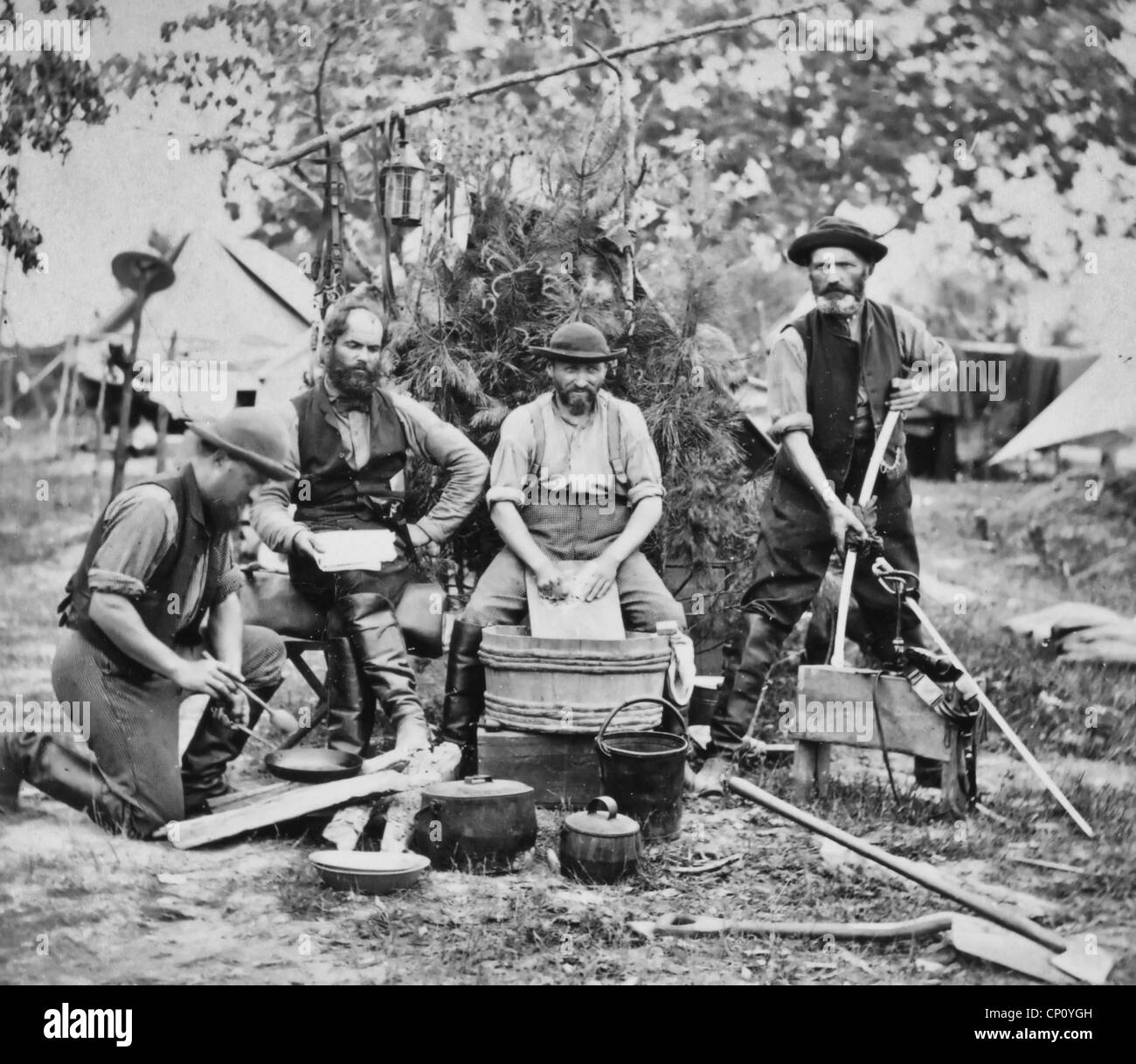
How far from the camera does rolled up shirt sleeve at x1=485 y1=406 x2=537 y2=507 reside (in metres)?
5.42

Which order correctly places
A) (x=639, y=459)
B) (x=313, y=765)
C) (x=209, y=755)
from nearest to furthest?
1. (x=313, y=765)
2. (x=209, y=755)
3. (x=639, y=459)

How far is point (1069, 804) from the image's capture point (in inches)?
185

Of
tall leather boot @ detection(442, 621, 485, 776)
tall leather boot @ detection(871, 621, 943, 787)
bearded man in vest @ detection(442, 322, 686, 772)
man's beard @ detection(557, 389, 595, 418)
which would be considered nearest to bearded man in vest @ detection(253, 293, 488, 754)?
tall leather boot @ detection(442, 621, 485, 776)

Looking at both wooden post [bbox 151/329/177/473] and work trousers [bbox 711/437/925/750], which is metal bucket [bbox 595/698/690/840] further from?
wooden post [bbox 151/329/177/473]

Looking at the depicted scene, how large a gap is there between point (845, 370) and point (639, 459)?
0.96 m

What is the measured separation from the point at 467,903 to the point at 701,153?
3.60 metres

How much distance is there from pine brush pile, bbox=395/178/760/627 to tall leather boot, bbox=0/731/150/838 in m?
2.14

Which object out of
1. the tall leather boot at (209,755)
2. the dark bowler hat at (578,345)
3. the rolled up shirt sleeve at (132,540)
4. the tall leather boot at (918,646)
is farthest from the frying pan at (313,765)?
the tall leather boot at (918,646)

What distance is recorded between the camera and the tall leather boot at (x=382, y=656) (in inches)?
211

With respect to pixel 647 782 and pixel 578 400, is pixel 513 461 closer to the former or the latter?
pixel 578 400

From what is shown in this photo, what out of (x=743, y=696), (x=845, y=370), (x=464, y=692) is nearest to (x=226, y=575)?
(x=464, y=692)

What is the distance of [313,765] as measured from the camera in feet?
15.2
